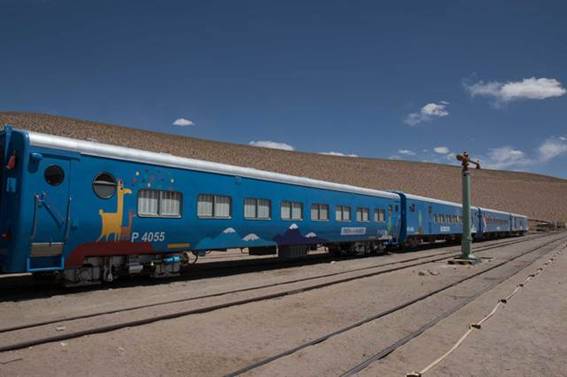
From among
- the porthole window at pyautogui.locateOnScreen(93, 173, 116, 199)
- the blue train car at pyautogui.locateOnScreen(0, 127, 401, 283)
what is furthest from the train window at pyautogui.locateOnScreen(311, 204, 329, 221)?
the porthole window at pyautogui.locateOnScreen(93, 173, 116, 199)

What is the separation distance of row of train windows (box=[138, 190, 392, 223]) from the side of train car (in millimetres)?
31

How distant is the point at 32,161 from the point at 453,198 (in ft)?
339

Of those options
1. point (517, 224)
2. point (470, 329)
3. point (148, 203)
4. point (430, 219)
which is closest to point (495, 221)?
point (517, 224)

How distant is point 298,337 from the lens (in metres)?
7.38

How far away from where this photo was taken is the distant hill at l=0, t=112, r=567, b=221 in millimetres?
76312

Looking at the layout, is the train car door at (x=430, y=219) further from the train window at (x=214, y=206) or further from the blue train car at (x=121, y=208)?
the train window at (x=214, y=206)

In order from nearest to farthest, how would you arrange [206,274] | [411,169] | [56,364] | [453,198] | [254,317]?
1. [56,364]
2. [254,317]
3. [206,274]
4. [453,198]
5. [411,169]

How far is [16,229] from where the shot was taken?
925cm

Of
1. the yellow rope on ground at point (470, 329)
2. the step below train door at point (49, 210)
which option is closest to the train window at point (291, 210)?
the yellow rope on ground at point (470, 329)

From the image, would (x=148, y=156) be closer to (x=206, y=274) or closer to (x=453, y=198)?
(x=206, y=274)

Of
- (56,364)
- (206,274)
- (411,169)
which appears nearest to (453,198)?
(411,169)

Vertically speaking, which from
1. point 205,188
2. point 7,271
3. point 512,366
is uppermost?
point 205,188

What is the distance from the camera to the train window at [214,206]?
13359 mm

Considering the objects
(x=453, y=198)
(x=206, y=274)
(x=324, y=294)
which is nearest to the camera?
(x=324, y=294)
